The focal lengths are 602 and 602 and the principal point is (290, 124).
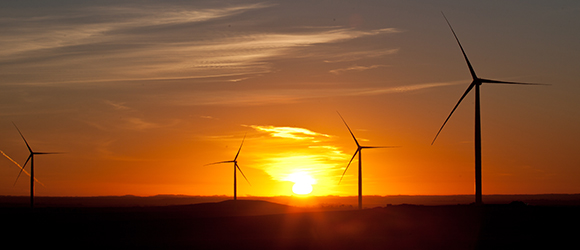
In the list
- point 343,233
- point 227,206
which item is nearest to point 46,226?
point 343,233

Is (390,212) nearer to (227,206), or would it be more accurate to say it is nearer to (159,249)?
(159,249)

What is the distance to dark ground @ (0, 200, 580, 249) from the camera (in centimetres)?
4084

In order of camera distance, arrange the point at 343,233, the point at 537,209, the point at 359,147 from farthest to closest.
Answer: the point at 359,147
the point at 537,209
the point at 343,233

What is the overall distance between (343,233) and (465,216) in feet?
34.4

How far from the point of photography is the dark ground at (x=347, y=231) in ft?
134

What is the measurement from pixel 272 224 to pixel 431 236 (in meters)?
16.6

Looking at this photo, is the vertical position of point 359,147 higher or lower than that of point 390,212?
higher

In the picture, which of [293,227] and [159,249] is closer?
[159,249]

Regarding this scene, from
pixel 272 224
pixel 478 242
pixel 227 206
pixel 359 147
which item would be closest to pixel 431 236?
pixel 478 242

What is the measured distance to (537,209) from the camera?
172ft

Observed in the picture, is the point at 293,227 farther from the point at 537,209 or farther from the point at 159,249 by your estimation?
the point at 537,209

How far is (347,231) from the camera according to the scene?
159 feet

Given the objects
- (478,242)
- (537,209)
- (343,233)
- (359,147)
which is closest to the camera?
(478,242)

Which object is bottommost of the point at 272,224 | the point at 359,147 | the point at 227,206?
the point at 227,206
